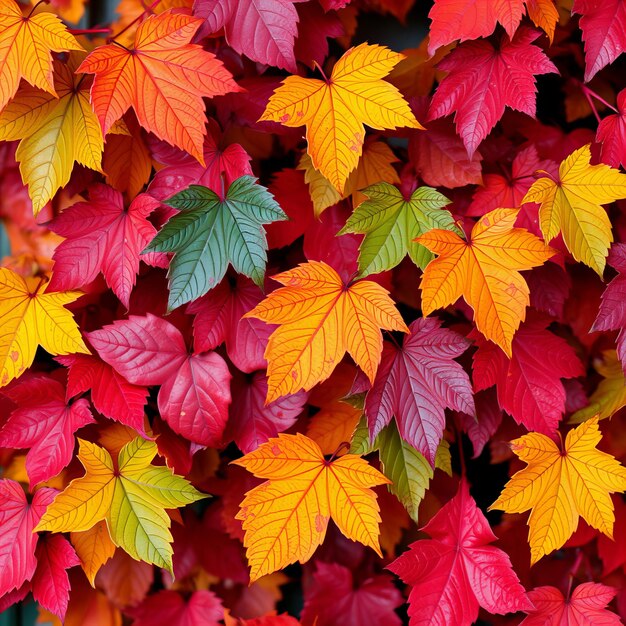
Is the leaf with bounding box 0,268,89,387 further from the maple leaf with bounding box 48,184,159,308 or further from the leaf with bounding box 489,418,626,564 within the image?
the leaf with bounding box 489,418,626,564

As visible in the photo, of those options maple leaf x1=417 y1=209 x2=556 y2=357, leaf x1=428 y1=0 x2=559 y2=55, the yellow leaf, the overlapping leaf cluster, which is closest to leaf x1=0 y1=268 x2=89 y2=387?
the overlapping leaf cluster

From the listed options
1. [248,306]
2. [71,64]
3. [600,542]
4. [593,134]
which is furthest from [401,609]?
[71,64]

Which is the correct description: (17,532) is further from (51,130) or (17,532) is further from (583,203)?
(583,203)

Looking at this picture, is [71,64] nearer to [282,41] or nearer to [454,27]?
[282,41]

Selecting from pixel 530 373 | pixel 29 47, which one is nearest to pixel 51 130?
pixel 29 47

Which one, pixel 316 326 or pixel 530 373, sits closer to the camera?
pixel 316 326

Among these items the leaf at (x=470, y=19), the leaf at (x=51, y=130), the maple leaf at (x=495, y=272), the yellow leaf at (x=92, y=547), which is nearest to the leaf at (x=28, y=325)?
the leaf at (x=51, y=130)

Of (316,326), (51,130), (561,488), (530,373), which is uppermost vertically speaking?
(51,130)
